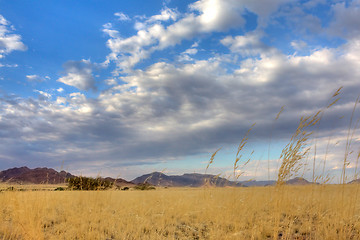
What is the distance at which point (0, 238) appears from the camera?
4.30 metres

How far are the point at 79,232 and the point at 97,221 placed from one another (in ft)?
2.42

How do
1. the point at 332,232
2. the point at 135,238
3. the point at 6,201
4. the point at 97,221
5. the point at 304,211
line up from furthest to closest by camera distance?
the point at 6,201 → the point at 304,211 → the point at 97,221 → the point at 135,238 → the point at 332,232

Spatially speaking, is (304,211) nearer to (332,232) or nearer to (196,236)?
(332,232)

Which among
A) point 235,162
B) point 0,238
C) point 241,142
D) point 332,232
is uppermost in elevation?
point 241,142

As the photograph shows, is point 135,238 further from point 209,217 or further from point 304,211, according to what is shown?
point 304,211

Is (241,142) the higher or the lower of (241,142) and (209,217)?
the higher

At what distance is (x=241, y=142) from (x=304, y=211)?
9.38ft

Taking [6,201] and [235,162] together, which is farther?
[6,201]

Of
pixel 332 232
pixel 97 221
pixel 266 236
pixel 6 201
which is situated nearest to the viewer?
pixel 332 232

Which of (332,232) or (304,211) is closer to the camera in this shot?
(332,232)

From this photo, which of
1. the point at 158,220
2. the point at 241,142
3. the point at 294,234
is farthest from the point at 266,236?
the point at 158,220

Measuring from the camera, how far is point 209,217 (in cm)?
541

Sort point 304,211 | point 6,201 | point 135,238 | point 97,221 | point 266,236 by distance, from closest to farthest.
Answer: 1. point 135,238
2. point 266,236
3. point 97,221
4. point 304,211
5. point 6,201

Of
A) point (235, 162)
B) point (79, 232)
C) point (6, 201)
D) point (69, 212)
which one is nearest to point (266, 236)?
point (235, 162)
